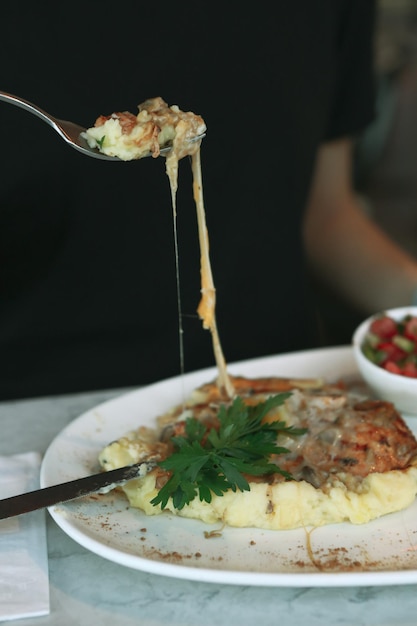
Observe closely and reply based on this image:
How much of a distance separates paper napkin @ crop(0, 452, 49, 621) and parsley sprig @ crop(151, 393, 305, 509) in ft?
0.58

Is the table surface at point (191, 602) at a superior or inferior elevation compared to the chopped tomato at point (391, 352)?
inferior

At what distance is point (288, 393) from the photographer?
1.40 m

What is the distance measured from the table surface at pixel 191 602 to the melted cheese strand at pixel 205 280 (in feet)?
1.36

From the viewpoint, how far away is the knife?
1165 millimetres

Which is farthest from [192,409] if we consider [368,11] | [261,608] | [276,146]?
[368,11]

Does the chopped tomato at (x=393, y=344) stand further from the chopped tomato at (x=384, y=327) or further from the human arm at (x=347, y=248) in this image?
the human arm at (x=347, y=248)

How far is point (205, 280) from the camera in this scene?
Result: 1354 millimetres

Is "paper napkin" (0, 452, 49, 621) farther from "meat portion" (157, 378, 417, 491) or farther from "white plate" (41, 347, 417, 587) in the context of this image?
"meat portion" (157, 378, 417, 491)

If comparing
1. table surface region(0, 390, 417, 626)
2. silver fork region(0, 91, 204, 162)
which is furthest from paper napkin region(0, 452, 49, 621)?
silver fork region(0, 91, 204, 162)

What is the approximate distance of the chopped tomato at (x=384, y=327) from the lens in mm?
1620

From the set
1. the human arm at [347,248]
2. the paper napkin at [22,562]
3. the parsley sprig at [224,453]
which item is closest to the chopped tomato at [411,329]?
the parsley sprig at [224,453]

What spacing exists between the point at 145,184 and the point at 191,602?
1113 mm

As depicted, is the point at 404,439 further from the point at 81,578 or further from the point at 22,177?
the point at 22,177

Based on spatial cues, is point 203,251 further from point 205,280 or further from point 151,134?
point 151,134
